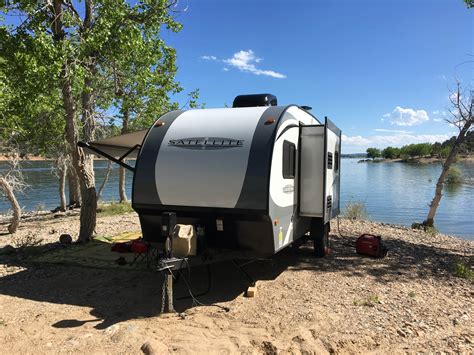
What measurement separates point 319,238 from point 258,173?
3.25 m

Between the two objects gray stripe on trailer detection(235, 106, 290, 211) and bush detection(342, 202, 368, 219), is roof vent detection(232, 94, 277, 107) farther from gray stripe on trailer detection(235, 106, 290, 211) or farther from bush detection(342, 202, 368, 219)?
bush detection(342, 202, 368, 219)

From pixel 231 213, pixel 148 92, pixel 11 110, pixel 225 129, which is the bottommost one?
pixel 231 213

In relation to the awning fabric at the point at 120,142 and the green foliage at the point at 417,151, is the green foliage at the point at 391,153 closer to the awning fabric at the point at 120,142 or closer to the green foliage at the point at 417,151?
the green foliage at the point at 417,151

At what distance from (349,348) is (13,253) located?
763 cm

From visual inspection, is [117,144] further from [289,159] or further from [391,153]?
[391,153]

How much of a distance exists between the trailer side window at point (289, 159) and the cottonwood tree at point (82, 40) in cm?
507

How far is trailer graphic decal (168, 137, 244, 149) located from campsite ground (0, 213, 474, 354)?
7.76 feet

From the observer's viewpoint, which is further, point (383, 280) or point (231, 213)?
point (383, 280)

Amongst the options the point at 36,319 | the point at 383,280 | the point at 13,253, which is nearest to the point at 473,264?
the point at 383,280

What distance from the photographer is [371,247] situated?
8.73 metres

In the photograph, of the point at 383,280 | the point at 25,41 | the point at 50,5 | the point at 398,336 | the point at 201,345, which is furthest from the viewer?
the point at 50,5

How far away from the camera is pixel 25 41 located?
27.8 ft

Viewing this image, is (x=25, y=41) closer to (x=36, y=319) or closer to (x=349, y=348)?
(x=36, y=319)

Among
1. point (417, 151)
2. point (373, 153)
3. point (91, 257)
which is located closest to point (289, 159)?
point (91, 257)
